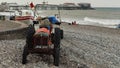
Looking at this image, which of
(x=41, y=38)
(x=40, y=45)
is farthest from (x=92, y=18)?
(x=41, y=38)

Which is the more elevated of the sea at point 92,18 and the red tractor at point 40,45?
the red tractor at point 40,45

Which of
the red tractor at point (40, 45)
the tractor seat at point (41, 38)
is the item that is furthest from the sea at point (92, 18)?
the tractor seat at point (41, 38)

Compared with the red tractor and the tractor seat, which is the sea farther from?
the tractor seat

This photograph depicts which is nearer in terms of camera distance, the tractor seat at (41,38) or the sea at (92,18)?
the tractor seat at (41,38)

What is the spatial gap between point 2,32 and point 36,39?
10.2 feet

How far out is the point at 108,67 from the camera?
9594 millimetres

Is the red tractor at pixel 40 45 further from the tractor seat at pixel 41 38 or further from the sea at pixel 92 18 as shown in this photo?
the sea at pixel 92 18

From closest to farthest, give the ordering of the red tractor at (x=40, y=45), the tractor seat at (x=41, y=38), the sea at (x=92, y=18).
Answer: the red tractor at (x=40, y=45), the tractor seat at (x=41, y=38), the sea at (x=92, y=18)

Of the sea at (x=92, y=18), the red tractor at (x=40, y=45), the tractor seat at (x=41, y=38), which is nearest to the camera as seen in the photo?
the red tractor at (x=40, y=45)

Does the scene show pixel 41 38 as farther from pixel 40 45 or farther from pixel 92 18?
pixel 92 18

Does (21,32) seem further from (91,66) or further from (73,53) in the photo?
(91,66)

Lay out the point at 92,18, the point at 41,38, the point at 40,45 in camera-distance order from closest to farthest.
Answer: the point at 41,38
the point at 40,45
the point at 92,18

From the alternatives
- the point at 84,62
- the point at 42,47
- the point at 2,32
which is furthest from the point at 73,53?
the point at 2,32

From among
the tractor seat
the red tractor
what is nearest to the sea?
the red tractor
